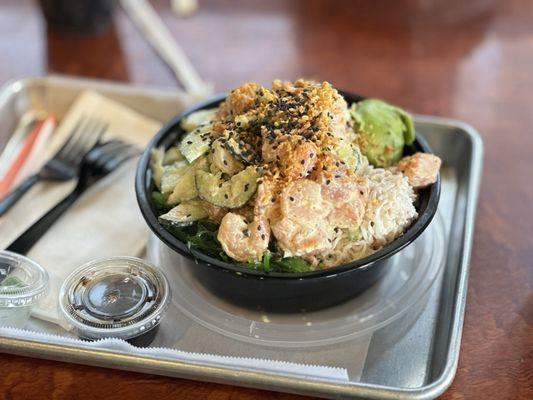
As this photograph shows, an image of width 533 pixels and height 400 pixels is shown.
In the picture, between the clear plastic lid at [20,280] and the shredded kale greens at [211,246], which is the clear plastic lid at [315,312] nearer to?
the shredded kale greens at [211,246]

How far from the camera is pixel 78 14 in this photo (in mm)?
2445

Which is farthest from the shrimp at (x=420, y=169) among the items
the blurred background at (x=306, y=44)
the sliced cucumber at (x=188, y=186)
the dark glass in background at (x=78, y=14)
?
the dark glass in background at (x=78, y=14)

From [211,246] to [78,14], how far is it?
4.58 feet

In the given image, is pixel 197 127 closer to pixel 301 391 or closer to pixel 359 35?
pixel 301 391

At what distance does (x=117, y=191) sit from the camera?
5.89 ft

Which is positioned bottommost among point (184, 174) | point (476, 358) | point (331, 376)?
point (476, 358)

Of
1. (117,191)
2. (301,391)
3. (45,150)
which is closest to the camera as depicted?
(301,391)

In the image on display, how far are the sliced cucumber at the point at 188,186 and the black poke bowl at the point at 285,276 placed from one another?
5cm

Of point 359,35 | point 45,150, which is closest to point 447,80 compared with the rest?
point 359,35

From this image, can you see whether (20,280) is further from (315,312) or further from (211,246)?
(315,312)

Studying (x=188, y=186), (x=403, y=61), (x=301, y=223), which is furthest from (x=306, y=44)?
(x=301, y=223)

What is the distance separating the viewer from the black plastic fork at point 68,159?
5.73 ft

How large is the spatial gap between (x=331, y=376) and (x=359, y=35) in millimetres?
1566

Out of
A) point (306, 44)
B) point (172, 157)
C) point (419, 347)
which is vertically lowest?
point (419, 347)
